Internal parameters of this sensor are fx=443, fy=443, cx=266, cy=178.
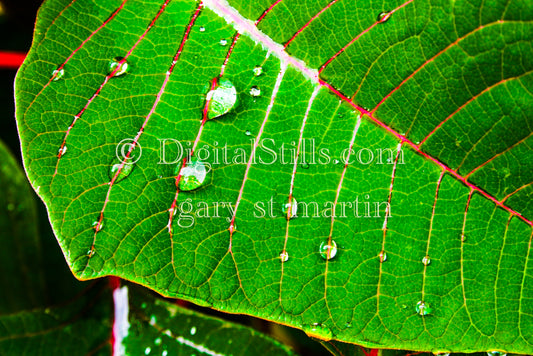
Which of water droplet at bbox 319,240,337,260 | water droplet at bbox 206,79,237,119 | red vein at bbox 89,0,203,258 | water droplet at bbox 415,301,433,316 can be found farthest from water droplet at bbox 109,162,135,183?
water droplet at bbox 415,301,433,316

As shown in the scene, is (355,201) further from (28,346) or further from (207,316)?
(28,346)

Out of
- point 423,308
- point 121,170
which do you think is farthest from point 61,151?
point 423,308

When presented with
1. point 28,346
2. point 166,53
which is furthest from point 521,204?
point 28,346

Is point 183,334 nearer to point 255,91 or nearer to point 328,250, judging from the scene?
point 328,250

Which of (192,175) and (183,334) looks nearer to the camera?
(192,175)

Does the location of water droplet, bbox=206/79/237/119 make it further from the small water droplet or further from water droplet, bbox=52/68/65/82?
the small water droplet

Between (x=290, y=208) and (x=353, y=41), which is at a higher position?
(x=353, y=41)

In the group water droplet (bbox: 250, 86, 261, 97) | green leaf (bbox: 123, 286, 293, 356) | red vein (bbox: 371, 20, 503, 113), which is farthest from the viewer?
green leaf (bbox: 123, 286, 293, 356)

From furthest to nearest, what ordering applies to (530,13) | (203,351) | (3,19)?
1. (3,19)
2. (203,351)
3. (530,13)
